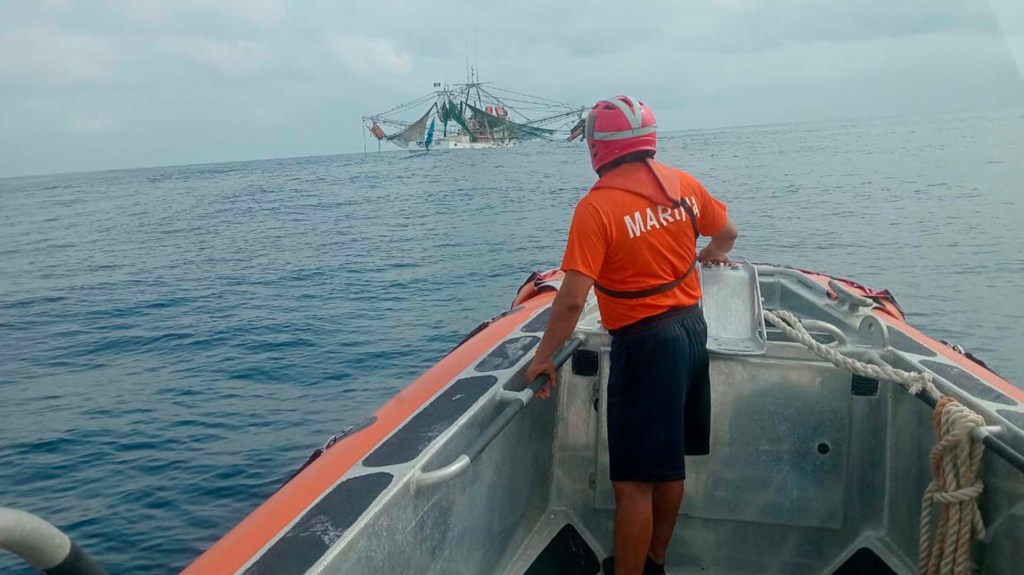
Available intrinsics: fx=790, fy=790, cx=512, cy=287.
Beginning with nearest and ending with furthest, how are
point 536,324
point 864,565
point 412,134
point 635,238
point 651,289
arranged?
point 635,238 < point 651,289 < point 864,565 < point 536,324 < point 412,134

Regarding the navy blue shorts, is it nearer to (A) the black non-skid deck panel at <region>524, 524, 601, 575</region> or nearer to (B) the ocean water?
(A) the black non-skid deck panel at <region>524, 524, 601, 575</region>

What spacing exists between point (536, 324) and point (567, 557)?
3.64ft

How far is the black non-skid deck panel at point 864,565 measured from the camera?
3.16 meters

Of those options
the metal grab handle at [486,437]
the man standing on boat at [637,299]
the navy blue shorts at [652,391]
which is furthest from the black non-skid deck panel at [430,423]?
the navy blue shorts at [652,391]

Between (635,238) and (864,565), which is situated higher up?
(635,238)

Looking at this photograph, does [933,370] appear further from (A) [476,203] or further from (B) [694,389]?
(A) [476,203]

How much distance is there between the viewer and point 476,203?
28656mm

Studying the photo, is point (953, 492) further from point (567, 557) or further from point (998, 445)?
point (567, 557)

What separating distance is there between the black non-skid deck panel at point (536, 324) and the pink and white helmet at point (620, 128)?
1.23 m

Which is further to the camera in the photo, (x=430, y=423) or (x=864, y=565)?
(x=864, y=565)

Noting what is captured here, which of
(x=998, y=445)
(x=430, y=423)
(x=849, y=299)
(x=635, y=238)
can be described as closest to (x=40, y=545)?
(x=430, y=423)

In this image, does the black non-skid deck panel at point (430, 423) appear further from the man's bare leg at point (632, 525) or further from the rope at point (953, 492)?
the rope at point (953, 492)

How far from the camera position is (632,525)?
2.88m

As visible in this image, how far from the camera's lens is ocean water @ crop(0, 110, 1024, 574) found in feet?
21.9
